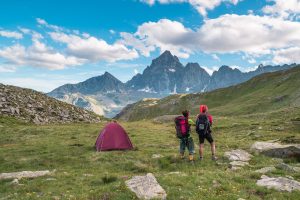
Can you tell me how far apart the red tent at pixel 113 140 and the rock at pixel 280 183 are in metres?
15.5

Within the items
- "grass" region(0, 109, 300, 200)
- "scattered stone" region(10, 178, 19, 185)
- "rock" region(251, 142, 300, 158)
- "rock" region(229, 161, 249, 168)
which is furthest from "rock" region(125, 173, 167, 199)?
"rock" region(251, 142, 300, 158)

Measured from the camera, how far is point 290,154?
24.3 meters

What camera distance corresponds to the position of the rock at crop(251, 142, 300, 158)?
954 inches

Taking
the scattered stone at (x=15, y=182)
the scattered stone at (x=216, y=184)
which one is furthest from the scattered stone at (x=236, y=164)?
the scattered stone at (x=15, y=182)

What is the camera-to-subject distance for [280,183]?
1653 cm

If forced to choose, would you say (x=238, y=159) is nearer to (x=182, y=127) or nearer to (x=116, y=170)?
(x=182, y=127)

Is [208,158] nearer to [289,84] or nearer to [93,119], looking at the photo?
[93,119]

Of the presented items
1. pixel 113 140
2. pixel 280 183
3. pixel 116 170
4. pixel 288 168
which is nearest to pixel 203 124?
pixel 288 168

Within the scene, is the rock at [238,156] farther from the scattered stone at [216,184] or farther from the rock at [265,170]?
the scattered stone at [216,184]

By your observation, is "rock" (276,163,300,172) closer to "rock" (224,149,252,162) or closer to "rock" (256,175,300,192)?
"rock" (256,175,300,192)

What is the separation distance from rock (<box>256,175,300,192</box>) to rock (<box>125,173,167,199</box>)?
5256 mm

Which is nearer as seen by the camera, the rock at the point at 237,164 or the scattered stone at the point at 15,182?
the scattered stone at the point at 15,182

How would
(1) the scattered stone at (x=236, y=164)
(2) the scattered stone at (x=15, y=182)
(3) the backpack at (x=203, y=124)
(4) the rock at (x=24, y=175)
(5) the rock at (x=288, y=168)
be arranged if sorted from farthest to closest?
(3) the backpack at (x=203, y=124) → (1) the scattered stone at (x=236, y=164) → (4) the rock at (x=24, y=175) → (5) the rock at (x=288, y=168) → (2) the scattered stone at (x=15, y=182)

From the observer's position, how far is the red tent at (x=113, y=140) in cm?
3031
